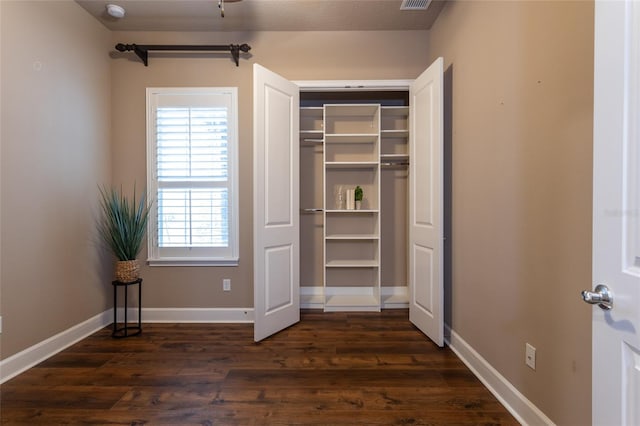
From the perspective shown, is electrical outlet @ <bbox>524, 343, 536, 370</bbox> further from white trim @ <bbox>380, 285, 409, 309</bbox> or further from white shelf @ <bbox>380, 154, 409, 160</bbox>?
white shelf @ <bbox>380, 154, 409, 160</bbox>

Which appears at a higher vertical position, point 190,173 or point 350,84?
point 350,84

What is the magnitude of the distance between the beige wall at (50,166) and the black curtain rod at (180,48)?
289 mm

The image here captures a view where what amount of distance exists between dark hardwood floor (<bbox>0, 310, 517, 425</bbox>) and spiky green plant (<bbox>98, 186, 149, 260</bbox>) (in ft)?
2.67

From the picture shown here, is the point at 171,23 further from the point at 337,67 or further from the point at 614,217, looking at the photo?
the point at 614,217

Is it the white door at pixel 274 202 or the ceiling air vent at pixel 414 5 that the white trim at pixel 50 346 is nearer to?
the white door at pixel 274 202

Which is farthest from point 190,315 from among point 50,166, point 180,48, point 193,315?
point 180,48

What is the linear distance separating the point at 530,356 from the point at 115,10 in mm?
4098

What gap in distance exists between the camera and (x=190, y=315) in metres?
3.19

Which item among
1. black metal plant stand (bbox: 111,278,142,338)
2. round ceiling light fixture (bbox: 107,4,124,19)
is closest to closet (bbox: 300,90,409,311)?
black metal plant stand (bbox: 111,278,142,338)

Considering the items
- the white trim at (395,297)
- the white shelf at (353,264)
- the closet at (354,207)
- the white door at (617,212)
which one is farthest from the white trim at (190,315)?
the white door at (617,212)

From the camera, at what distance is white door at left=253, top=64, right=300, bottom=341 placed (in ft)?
8.82

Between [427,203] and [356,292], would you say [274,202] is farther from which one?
[356,292]

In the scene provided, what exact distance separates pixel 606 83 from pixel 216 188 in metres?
2.98

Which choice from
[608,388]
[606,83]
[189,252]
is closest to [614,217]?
[606,83]
